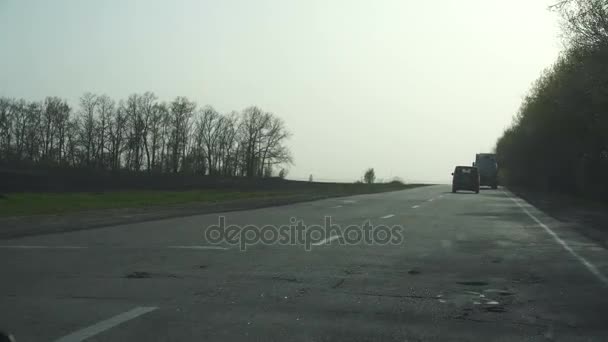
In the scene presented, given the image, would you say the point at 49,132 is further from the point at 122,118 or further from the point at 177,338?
the point at 177,338

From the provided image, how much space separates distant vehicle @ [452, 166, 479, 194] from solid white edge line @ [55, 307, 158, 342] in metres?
45.3

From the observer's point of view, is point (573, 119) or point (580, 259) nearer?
point (580, 259)

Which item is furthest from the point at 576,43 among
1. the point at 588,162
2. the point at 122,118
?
the point at 122,118

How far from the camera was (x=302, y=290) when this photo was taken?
296 inches

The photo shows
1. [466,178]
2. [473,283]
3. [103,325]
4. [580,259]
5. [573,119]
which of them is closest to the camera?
[103,325]

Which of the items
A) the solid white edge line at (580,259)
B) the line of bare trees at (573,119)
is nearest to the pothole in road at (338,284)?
the solid white edge line at (580,259)

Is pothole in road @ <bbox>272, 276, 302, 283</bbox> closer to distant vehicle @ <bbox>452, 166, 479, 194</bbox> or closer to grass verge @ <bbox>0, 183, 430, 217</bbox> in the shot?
grass verge @ <bbox>0, 183, 430, 217</bbox>

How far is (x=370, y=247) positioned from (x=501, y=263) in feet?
8.87

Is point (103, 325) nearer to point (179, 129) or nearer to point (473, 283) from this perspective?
point (473, 283)

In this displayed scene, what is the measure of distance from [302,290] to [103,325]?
2545 millimetres

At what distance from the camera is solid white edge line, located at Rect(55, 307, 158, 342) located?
5176 mm

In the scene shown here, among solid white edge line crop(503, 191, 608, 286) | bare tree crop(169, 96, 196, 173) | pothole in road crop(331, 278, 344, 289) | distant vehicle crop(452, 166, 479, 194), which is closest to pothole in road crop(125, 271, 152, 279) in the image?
pothole in road crop(331, 278, 344, 289)

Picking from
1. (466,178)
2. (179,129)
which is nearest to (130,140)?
(179,129)

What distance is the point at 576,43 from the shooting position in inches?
1133
